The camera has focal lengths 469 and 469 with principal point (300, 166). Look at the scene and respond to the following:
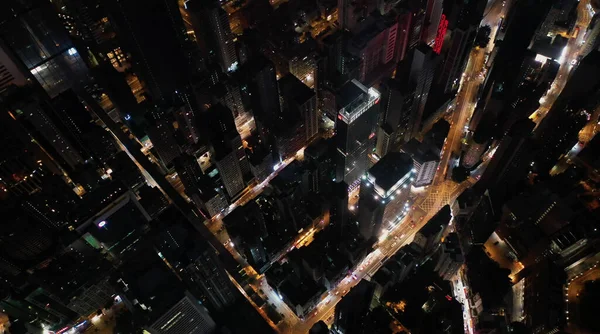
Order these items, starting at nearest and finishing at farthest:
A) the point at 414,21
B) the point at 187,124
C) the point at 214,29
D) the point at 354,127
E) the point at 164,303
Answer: the point at 164,303, the point at 354,127, the point at 187,124, the point at 214,29, the point at 414,21

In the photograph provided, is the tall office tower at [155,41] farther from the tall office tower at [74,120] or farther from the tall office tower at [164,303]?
the tall office tower at [164,303]

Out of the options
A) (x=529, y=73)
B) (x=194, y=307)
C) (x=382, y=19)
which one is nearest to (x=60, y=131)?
(x=194, y=307)

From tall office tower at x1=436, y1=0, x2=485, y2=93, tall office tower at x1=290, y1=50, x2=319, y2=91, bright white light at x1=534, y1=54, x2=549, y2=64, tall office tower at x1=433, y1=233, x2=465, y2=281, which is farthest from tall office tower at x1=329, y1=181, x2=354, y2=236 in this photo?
bright white light at x1=534, y1=54, x2=549, y2=64

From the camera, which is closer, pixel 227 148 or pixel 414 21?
pixel 227 148

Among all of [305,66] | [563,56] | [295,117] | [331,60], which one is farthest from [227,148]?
[563,56]

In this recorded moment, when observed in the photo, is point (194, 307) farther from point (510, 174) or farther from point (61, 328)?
point (510, 174)

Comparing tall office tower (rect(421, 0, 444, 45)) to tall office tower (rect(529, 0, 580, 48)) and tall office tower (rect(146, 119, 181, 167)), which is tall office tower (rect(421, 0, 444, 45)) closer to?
tall office tower (rect(529, 0, 580, 48))

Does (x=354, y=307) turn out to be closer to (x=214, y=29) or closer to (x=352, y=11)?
(x=214, y=29)
